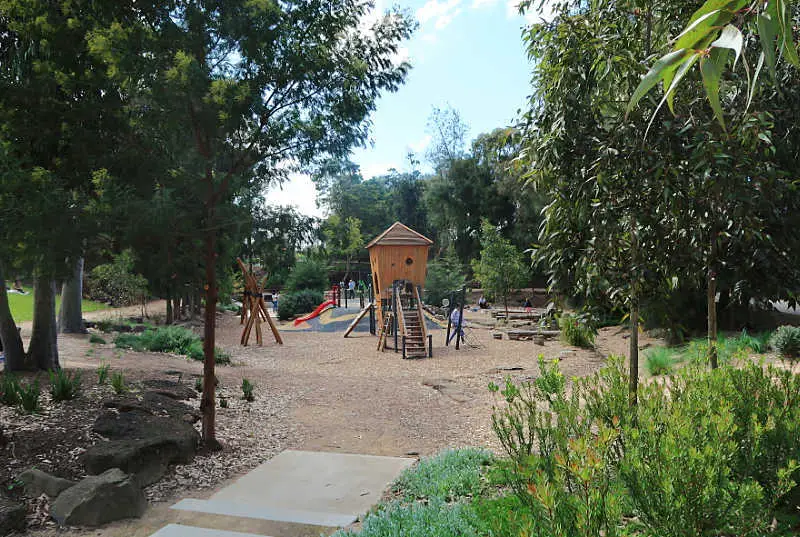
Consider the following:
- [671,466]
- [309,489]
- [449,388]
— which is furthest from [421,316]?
[671,466]

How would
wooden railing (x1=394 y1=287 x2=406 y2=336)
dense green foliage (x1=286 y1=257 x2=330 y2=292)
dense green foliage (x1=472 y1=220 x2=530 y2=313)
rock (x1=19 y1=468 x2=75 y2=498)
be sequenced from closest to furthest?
rock (x1=19 y1=468 x2=75 y2=498), wooden railing (x1=394 y1=287 x2=406 y2=336), dense green foliage (x1=472 y1=220 x2=530 y2=313), dense green foliage (x1=286 y1=257 x2=330 y2=292)

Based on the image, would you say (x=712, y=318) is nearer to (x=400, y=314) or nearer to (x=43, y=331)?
(x=43, y=331)

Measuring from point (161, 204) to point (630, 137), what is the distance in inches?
150

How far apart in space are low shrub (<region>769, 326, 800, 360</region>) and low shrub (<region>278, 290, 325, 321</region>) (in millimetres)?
21575

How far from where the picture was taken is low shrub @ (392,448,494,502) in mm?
3822

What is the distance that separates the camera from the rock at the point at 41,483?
4.09 m

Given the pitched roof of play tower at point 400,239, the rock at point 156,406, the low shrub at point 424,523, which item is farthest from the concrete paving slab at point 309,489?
the pitched roof of play tower at point 400,239

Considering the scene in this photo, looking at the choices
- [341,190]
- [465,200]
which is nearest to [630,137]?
[465,200]

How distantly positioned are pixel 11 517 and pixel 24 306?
26.9m

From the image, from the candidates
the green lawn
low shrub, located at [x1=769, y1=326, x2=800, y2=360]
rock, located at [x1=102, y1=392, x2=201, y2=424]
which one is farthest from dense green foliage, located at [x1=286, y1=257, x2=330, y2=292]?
low shrub, located at [x1=769, y1=326, x2=800, y2=360]

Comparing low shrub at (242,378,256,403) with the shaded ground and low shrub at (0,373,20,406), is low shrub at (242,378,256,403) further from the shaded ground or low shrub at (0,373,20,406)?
low shrub at (0,373,20,406)

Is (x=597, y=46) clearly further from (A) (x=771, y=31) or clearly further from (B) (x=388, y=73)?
(A) (x=771, y=31)

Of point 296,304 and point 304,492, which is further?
point 296,304

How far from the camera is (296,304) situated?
91.0 feet
